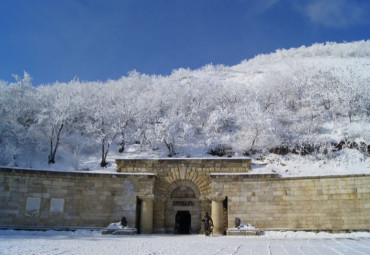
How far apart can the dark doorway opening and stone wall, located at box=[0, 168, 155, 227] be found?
10.1 feet

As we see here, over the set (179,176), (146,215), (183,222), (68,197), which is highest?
(179,176)

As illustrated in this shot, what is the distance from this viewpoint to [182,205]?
20781mm

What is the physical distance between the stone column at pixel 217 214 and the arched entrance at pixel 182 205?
1370 millimetres

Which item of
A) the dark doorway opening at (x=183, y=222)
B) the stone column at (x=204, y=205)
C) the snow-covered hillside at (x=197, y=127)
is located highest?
the snow-covered hillside at (x=197, y=127)

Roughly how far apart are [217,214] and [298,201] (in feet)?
15.7

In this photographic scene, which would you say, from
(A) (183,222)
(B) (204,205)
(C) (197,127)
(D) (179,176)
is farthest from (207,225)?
(C) (197,127)

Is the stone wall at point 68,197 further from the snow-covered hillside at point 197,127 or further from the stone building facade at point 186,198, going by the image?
the snow-covered hillside at point 197,127

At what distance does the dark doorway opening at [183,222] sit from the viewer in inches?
848

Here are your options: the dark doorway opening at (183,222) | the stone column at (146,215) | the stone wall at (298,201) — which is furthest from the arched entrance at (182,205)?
the stone wall at (298,201)

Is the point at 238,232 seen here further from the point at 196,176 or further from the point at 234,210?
the point at 196,176

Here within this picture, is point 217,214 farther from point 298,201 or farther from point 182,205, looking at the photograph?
point 298,201

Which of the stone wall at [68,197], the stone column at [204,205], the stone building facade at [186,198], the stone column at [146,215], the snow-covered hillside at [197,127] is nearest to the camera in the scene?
the stone building facade at [186,198]

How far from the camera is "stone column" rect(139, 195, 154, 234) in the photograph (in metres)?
19.6

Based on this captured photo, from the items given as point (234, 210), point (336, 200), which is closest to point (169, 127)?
point (234, 210)
